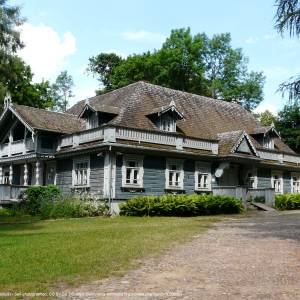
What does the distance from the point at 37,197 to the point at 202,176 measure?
10176 millimetres

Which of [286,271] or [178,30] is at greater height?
[178,30]

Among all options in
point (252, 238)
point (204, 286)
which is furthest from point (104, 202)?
point (204, 286)

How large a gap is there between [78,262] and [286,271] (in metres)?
4.20

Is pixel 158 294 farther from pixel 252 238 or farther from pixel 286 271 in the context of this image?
pixel 252 238

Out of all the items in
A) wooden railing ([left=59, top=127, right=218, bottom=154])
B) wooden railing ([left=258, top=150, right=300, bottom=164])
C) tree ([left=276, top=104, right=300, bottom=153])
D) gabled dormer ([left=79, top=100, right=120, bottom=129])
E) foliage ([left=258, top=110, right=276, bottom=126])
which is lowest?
wooden railing ([left=258, top=150, right=300, bottom=164])

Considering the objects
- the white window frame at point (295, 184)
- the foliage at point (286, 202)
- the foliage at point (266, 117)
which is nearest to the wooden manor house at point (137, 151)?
the foliage at point (286, 202)

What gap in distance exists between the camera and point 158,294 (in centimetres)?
746

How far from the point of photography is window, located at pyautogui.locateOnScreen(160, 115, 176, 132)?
28594mm

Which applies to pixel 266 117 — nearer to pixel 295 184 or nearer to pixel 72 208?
pixel 295 184

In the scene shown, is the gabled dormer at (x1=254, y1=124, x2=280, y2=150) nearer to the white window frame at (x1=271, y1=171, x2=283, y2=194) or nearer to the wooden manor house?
the wooden manor house

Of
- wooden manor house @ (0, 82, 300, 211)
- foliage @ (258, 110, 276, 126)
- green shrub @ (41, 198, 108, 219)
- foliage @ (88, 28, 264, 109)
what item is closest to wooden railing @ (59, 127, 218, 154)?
wooden manor house @ (0, 82, 300, 211)

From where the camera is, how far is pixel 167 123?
2889 cm

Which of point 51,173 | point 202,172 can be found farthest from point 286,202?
point 51,173

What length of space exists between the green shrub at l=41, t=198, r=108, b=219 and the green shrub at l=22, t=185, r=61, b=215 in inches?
30.1
